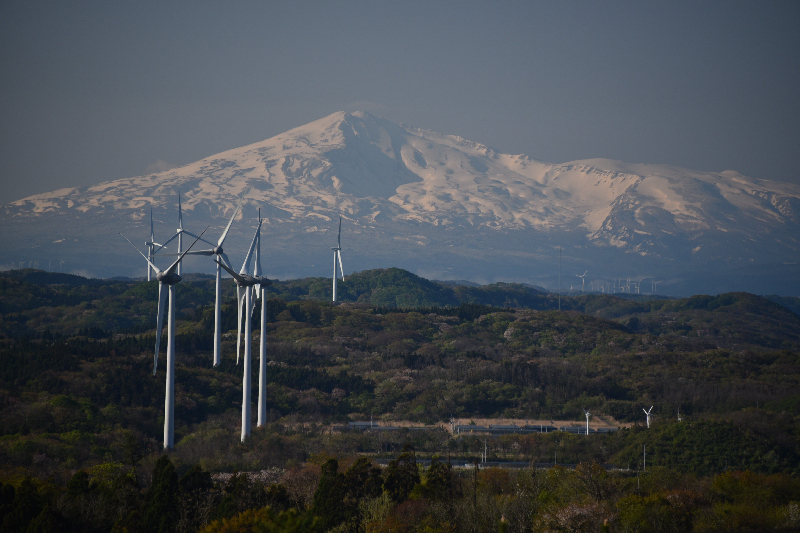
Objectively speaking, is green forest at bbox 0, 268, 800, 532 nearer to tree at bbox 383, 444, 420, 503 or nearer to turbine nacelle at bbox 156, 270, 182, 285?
tree at bbox 383, 444, 420, 503

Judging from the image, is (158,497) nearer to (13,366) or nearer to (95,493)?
(95,493)

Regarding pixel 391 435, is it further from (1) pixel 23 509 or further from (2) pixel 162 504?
(1) pixel 23 509

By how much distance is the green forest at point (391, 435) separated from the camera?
53094 millimetres

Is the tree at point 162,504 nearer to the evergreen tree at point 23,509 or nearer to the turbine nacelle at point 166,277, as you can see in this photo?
the evergreen tree at point 23,509

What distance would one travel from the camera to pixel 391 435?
90.8 m

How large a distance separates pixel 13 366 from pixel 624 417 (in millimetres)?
70735

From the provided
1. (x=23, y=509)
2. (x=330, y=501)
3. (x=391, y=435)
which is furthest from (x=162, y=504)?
(x=391, y=435)

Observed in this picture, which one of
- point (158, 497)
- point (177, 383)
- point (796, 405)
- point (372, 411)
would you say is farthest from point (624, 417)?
point (158, 497)

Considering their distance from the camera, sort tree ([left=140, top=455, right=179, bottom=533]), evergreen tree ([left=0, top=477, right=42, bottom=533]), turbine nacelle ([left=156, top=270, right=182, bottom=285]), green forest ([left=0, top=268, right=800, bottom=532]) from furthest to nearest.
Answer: turbine nacelle ([left=156, top=270, right=182, bottom=285]) → green forest ([left=0, top=268, right=800, bottom=532]) → tree ([left=140, top=455, right=179, bottom=533]) → evergreen tree ([left=0, top=477, right=42, bottom=533])

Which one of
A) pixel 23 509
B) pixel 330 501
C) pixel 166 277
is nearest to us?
pixel 23 509

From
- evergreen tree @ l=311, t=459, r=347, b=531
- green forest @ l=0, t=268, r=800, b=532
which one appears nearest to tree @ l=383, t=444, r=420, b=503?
green forest @ l=0, t=268, r=800, b=532

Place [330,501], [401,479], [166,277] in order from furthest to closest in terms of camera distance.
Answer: [166,277] < [401,479] < [330,501]

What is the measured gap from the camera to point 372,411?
109 metres

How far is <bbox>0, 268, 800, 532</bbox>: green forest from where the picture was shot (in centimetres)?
5309
